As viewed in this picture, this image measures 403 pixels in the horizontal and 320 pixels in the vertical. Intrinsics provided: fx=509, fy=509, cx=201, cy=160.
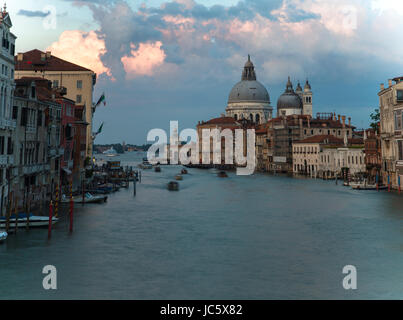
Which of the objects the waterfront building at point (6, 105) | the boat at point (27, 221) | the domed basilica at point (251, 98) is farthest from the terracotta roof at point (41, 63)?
the domed basilica at point (251, 98)

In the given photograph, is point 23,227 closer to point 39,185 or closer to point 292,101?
point 39,185

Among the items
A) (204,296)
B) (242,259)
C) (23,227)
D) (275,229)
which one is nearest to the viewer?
(204,296)

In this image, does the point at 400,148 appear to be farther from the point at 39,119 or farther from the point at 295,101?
the point at 295,101

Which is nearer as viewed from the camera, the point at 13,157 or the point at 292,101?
the point at 13,157

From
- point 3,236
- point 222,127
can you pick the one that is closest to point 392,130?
point 3,236

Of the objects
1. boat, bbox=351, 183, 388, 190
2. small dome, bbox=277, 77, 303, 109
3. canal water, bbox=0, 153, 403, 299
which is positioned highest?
small dome, bbox=277, 77, 303, 109

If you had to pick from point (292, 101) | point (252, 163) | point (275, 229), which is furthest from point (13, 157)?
point (292, 101)

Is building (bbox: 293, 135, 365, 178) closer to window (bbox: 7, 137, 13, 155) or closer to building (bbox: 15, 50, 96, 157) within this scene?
building (bbox: 15, 50, 96, 157)

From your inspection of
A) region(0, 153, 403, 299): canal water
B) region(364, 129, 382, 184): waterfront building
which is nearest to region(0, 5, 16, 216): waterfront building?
region(0, 153, 403, 299): canal water
